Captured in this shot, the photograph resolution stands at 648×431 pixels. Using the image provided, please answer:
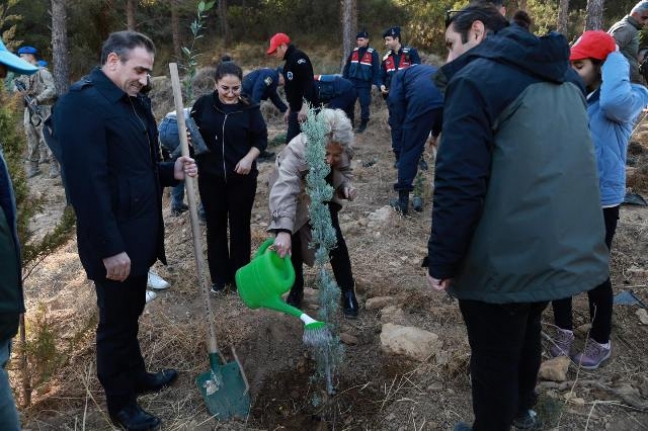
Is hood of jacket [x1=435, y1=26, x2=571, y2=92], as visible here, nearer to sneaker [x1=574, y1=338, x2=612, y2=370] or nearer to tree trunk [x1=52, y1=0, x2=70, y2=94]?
sneaker [x1=574, y1=338, x2=612, y2=370]

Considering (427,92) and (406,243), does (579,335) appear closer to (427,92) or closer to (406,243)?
(406,243)

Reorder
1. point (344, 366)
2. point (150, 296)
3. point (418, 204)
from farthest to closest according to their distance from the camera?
point (418, 204) < point (150, 296) < point (344, 366)

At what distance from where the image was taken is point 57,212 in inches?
315

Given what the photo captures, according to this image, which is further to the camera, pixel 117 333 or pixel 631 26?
pixel 631 26

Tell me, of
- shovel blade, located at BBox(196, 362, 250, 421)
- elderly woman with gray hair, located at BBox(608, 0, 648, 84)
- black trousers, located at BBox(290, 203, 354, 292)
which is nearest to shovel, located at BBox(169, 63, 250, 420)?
shovel blade, located at BBox(196, 362, 250, 421)

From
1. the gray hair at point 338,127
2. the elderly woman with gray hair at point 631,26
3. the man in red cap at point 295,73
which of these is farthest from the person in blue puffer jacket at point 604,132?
the man in red cap at point 295,73

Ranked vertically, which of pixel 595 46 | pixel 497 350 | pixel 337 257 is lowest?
pixel 337 257

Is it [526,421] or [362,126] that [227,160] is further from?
[362,126]

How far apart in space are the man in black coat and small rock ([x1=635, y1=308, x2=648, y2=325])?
2.98m

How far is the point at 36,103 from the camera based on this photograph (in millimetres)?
8125

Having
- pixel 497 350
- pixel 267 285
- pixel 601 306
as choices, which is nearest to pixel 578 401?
pixel 601 306

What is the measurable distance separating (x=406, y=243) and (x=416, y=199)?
954 mm

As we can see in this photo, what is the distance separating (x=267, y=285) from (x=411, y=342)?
1.04 metres

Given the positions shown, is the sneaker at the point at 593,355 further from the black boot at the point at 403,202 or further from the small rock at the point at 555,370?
the black boot at the point at 403,202
